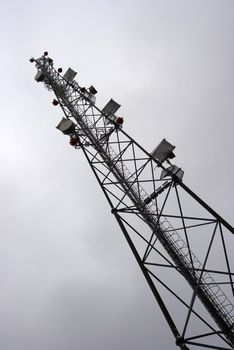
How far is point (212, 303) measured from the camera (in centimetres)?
850

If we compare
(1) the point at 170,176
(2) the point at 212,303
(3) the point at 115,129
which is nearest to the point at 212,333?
(2) the point at 212,303

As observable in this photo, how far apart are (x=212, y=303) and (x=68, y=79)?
44.0 ft

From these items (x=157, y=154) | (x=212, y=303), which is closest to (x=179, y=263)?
(x=212, y=303)

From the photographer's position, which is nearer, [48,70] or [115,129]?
[115,129]

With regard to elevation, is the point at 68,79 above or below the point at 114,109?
above

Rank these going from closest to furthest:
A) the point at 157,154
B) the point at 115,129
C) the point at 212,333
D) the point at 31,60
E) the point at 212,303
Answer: the point at 212,333 → the point at 212,303 → the point at 157,154 → the point at 115,129 → the point at 31,60

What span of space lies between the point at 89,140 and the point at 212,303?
808 cm

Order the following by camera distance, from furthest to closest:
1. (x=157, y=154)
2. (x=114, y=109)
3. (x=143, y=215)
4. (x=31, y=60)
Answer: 1. (x=31, y=60)
2. (x=114, y=109)
3. (x=157, y=154)
4. (x=143, y=215)

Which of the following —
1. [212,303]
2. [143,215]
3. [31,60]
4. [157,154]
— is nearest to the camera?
[212,303]

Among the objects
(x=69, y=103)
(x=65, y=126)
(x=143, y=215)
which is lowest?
(x=143, y=215)

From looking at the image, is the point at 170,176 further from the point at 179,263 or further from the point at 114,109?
the point at 114,109

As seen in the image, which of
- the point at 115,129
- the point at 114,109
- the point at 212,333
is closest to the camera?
the point at 212,333

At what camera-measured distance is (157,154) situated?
38.5 ft

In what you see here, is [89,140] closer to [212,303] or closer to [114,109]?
[114,109]
